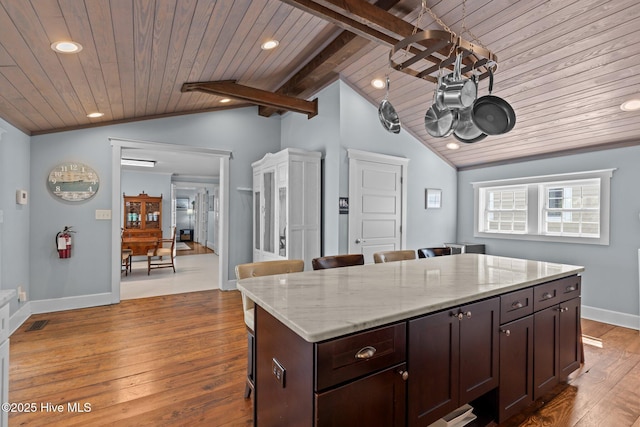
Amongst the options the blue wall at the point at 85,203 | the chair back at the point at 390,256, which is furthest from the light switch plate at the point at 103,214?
the chair back at the point at 390,256

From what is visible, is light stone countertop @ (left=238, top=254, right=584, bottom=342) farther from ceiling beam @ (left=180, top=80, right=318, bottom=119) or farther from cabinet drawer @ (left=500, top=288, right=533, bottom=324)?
ceiling beam @ (left=180, top=80, right=318, bottom=119)

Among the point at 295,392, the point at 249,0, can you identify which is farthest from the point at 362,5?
the point at 295,392

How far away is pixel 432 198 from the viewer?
5.17 metres

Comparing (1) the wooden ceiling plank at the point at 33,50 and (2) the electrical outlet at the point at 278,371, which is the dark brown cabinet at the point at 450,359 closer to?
(2) the electrical outlet at the point at 278,371

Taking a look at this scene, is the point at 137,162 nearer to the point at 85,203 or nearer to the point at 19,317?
the point at 85,203

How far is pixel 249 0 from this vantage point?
2.12m

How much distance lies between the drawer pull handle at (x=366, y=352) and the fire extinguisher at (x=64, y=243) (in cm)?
433

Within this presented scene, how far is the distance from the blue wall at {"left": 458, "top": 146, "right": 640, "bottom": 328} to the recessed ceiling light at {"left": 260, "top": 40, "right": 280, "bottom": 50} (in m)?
3.85

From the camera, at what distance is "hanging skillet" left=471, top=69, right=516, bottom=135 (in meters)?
1.98

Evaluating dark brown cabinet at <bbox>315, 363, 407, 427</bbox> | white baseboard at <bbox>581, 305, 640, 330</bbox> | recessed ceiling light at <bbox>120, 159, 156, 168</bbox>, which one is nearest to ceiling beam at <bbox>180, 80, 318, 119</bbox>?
dark brown cabinet at <bbox>315, 363, 407, 427</bbox>

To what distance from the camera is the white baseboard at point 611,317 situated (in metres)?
3.58

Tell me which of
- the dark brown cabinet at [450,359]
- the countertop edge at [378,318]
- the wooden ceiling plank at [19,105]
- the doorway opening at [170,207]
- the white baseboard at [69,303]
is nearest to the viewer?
the countertop edge at [378,318]

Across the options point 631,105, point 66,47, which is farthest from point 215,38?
point 631,105

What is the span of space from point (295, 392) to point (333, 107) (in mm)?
3705
